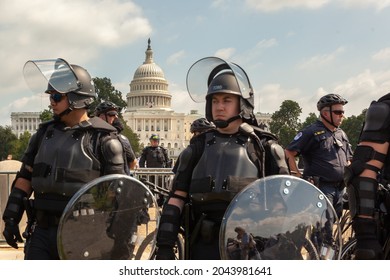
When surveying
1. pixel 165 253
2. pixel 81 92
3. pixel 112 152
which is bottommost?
pixel 165 253

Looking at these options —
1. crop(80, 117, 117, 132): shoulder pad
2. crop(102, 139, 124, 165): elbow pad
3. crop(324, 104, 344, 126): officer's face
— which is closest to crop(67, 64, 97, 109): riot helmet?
crop(80, 117, 117, 132): shoulder pad

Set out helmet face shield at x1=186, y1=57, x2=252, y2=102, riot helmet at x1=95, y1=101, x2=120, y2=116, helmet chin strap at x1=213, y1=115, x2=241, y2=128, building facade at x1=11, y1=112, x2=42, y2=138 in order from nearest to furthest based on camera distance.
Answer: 1. helmet chin strap at x1=213, y1=115, x2=241, y2=128
2. helmet face shield at x1=186, y1=57, x2=252, y2=102
3. riot helmet at x1=95, y1=101, x2=120, y2=116
4. building facade at x1=11, y1=112, x2=42, y2=138

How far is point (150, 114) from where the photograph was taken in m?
124

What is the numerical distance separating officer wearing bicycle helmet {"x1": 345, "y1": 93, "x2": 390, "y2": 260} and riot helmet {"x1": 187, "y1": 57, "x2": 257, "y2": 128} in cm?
73

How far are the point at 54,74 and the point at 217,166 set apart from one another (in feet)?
4.92

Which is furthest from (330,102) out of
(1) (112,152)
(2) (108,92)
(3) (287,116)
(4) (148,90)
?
(4) (148,90)

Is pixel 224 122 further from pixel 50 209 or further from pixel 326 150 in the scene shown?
pixel 326 150

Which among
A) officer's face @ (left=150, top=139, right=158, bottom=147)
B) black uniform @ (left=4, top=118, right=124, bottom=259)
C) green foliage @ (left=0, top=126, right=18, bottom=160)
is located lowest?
black uniform @ (left=4, top=118, right=124, bottom=259)

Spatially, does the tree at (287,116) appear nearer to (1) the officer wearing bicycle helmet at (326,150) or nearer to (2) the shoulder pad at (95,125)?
(1) the officer wearing bicycle helmet at (326,150)

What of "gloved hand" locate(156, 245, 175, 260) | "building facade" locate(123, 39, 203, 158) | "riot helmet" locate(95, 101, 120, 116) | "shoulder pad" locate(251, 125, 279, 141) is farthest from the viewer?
"building facade" locate(123, 39, 203, 158)

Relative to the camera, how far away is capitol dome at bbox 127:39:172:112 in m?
120

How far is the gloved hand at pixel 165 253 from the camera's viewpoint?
3.49 m

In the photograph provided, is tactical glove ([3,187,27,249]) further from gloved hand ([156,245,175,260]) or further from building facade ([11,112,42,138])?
building facade ([11,112,42,138])

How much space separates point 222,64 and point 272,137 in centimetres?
57
